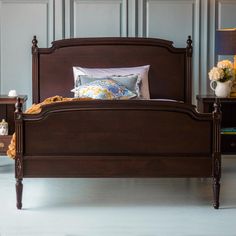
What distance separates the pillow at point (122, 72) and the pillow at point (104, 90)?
0.26 m

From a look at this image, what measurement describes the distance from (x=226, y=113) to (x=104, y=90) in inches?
51.4

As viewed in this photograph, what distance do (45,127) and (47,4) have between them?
7.85 ft

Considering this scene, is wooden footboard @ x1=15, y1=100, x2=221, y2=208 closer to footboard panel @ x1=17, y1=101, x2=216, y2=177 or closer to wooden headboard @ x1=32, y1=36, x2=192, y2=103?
footboard panel @ x1=17, y1=101, x2=216, y2=177

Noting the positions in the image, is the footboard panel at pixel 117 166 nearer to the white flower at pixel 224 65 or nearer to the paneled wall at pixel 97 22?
the white flower at pixel 224 65

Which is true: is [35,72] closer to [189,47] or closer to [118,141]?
[189,47]

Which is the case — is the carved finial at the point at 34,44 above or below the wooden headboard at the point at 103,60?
above

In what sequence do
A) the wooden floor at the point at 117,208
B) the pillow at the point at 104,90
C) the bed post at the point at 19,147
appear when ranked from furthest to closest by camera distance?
the pillow at the point at 104,90
the bed post at the point at 19,147
the wooden floor at the point at 117,208

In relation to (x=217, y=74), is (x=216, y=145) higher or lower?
lower

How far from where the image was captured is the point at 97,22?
605 cm

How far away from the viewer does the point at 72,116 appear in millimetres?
3994

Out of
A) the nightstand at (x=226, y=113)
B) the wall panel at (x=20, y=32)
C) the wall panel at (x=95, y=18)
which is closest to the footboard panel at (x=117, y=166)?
the nightstand at (x=226, y=113)

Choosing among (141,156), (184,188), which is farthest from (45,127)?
(184,188)

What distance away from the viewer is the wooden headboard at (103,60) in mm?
5906

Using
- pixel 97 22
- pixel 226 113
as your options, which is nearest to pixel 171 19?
pixel 97 22
